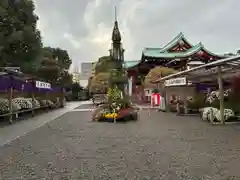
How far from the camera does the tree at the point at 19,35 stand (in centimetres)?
3153

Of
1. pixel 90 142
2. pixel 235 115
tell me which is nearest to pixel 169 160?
pixel 90 142

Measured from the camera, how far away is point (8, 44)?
103 ft

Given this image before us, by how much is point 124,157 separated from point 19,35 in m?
27.1

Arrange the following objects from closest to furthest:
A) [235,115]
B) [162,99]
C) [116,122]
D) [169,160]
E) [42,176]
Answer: [42,176]
[169,160]
[235,115]
[116,122]
[162,99]

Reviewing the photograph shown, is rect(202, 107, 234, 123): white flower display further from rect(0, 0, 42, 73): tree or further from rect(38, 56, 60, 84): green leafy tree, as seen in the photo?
rect(38, 56, 60, 84): green leafy tree

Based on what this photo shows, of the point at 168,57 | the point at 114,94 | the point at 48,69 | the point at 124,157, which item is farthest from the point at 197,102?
the point at 48,69

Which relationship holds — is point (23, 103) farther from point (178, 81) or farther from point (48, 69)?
point (48, 69)

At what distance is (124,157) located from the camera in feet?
22.8

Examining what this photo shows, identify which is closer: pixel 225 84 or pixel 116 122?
pixel 116 122

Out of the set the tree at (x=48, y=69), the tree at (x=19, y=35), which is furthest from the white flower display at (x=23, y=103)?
the tree at (x=48, y=69)

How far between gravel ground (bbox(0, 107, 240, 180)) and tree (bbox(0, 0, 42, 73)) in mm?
22880

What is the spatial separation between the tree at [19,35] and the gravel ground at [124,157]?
75.1 ft

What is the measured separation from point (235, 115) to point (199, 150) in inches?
279

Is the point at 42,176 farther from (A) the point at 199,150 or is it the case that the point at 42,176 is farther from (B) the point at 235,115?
(B) the point at 235,115
